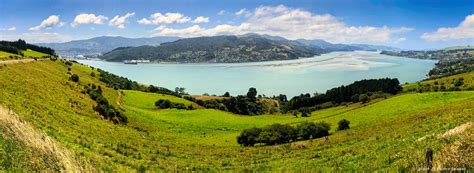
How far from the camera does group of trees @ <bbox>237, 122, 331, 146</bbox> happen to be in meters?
43.5

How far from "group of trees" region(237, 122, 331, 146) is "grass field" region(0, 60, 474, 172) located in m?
2.08

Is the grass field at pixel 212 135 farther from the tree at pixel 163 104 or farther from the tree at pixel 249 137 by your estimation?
the tree at pixel 163 104

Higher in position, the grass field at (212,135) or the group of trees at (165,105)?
the grass field at (212,135)

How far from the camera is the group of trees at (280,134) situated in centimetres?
4353

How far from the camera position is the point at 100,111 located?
47.2 m

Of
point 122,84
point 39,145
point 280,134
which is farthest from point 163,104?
point 39,145

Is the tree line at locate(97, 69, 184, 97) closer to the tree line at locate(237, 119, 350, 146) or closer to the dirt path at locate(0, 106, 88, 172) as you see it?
the tree line at locate(237, 119, 350, 146)

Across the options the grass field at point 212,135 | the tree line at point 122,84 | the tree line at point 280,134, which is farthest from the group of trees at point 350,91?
the tree line at point 280,134

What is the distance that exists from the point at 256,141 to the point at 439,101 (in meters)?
28.3

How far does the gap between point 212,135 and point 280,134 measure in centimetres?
1294

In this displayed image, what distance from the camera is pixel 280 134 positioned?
4412cm

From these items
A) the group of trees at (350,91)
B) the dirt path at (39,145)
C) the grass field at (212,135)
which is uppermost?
the dirt path at (39,145)

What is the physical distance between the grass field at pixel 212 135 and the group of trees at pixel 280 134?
208 cm

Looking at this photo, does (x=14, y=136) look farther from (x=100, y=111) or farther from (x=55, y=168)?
(x=100, y=111)
